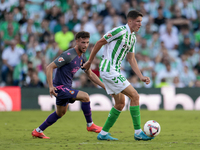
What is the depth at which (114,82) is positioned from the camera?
5609 mm

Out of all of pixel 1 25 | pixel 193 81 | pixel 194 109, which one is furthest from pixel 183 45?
pixel 1 25

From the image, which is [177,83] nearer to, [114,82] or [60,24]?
[60,24]

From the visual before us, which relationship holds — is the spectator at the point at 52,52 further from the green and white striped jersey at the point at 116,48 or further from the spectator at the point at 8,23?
the green and white striped jersey at the point at 116,48

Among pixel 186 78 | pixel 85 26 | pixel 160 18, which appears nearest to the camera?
pixel 186 78

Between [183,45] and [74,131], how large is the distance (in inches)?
334

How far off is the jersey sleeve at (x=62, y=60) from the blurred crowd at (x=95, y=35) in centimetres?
611

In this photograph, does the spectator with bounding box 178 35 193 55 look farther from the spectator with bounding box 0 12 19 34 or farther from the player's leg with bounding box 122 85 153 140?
the player's leg with bounding box 122 85 153 140

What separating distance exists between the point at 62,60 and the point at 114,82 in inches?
44.1

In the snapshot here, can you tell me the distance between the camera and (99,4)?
48.8ft

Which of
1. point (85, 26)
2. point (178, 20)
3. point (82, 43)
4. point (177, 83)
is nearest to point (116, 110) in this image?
point (82, 43)

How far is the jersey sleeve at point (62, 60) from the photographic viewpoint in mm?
6165

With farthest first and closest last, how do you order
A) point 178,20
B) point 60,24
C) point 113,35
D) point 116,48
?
point 178,20 → point 60,24 → point 116,48 → point 113,35

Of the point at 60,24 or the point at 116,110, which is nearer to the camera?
the point at 116,110

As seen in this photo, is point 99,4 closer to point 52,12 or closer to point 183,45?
point 52,12
